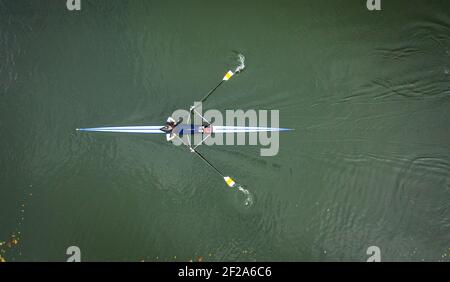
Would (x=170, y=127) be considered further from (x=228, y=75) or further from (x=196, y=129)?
(x=228, y=75)

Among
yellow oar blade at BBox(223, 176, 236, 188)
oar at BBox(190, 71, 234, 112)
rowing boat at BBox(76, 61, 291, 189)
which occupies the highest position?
oar at BBox(190, 71, 234, 112)

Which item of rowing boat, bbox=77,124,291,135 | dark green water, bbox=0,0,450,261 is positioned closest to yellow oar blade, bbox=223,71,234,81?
dark green water, bbox=0,0,450,261

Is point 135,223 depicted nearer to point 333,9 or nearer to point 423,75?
point 333,9

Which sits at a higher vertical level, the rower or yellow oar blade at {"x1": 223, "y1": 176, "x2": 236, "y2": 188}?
the rower

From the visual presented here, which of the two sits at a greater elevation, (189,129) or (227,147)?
(189,129)

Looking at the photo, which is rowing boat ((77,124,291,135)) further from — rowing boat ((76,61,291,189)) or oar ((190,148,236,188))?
oar ((190,148,236,188))

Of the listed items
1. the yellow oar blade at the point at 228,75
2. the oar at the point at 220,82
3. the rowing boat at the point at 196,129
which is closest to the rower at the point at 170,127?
the rowing boat at the point at 196,129

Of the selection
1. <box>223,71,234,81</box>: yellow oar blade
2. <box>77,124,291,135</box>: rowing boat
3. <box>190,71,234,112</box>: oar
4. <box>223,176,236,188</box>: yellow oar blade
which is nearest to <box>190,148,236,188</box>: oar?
<box>223,176,236,188</box>: yellow oar blade

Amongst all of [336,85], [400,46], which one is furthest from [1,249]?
[400,46]

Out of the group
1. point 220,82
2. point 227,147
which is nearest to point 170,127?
point 227,147
